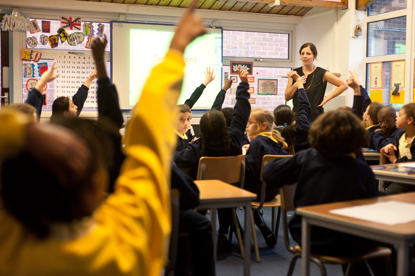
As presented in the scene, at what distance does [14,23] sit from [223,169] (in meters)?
4.08

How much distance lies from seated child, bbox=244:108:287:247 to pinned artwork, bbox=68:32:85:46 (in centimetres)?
344

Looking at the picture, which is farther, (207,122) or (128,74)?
(128,74)

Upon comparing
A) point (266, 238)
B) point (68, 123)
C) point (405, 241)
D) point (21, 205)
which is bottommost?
point (266, 238)

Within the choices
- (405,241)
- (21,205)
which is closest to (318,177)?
(405,241)

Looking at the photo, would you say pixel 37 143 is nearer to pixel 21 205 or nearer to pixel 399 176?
pixel 21 205

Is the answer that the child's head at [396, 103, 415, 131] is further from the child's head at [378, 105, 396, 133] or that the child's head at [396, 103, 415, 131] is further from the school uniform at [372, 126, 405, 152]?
the child's head at [378, 105, 396, 133]

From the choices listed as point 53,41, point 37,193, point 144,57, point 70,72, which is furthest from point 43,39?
point 37,193

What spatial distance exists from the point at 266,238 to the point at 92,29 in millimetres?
4134

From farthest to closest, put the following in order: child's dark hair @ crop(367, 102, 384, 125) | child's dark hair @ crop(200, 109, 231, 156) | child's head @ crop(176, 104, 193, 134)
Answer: child's dark hair @ crop(367, 102, 384, 125) → child's head @ crop(176, 104, 193, 134) → child's dark hair @ crop(200, 109, 231, 156)

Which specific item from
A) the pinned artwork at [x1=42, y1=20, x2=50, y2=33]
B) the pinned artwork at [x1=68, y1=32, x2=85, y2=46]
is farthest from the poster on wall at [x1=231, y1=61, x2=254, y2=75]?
the pinned artwork at [x1=42, y1=20, x2=50, y2=33]

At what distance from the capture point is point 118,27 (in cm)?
573

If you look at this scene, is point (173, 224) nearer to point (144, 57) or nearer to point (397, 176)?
point (397, 176)

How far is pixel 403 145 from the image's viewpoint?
3404mm

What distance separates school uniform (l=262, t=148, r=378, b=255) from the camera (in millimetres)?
1710
